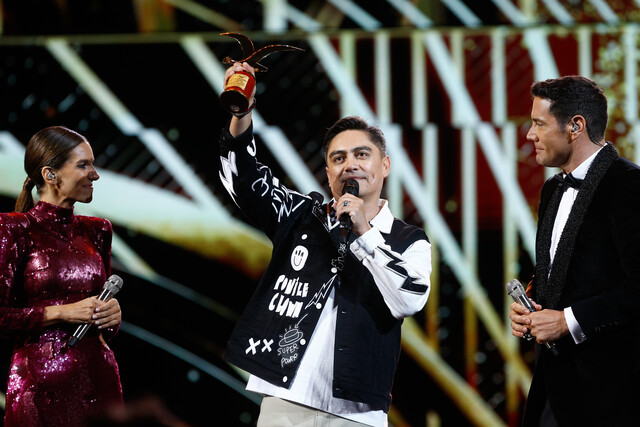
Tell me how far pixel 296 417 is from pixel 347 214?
1.75 feet

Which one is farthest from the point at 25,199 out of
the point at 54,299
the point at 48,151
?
the point at 54,299

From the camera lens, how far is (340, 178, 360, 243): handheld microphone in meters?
1.84

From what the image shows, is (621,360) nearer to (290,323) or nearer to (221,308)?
(290,323)

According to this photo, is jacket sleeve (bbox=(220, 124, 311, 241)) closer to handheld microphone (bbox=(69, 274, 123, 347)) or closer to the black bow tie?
handheld microphone (bbox=(69, 274, 123, 347))

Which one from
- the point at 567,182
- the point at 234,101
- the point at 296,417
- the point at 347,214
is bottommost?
the point at 296,417

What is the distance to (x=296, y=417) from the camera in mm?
1850

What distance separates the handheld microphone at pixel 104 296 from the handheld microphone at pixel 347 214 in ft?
2.32

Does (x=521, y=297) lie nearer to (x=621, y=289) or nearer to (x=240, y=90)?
(x=621, y=289)

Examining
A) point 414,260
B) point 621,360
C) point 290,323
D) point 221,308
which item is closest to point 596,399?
point 621,360

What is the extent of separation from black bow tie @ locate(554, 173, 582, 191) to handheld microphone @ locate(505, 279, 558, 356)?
0.31 metres

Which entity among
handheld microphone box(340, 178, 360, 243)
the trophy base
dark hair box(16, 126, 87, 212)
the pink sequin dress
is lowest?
the pink sequin dress

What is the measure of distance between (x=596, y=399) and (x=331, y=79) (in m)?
2.25

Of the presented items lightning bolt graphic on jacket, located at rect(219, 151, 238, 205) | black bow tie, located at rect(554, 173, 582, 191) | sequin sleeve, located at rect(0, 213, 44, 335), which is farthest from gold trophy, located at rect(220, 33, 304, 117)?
black bow tie, located at rect(554, 173, 582, 191)

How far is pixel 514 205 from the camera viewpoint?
354cm
